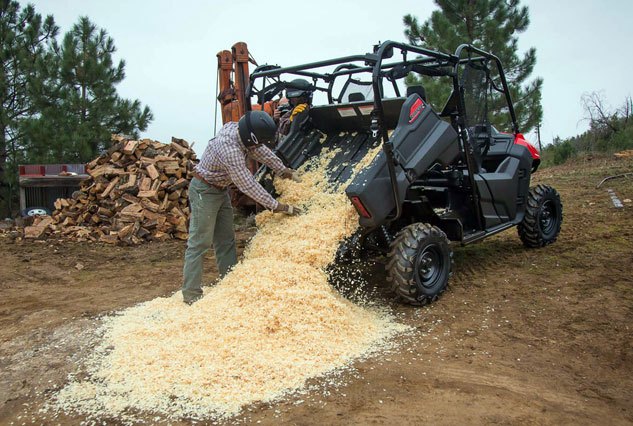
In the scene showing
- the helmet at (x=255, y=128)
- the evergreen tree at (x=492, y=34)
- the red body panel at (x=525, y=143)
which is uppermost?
the evergreen tree at (x=492, y=34)

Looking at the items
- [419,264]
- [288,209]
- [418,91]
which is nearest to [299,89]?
[418,91]

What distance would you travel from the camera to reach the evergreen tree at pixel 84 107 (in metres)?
12.8

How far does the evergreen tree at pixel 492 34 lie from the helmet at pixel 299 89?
25.8 feet

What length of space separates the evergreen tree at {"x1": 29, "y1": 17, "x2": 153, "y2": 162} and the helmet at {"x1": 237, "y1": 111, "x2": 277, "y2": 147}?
938cm

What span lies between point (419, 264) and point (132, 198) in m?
6.09

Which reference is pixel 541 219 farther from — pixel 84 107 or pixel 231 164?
pixel 84 107

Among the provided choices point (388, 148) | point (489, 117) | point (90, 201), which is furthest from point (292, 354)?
point (90, 201)

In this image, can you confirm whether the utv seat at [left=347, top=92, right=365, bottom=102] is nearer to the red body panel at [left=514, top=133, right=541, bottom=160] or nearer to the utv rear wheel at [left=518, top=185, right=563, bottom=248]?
the red body panel at [left=514, top=133, right=541, bottom=160]

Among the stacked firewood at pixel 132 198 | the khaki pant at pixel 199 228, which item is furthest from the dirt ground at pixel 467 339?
the stacked firewood at pixel 132 198

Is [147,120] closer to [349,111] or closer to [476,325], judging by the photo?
[349,111]

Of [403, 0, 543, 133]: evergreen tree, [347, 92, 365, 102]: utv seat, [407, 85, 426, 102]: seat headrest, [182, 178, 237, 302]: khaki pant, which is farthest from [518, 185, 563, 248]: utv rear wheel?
[403, 0, 543, 133]: evergreen tree

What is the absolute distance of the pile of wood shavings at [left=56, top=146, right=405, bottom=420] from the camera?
3.36 meters

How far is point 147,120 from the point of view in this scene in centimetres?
1434

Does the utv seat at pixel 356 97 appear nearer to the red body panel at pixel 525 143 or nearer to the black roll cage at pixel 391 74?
the black roll cage at pixel 391 74
